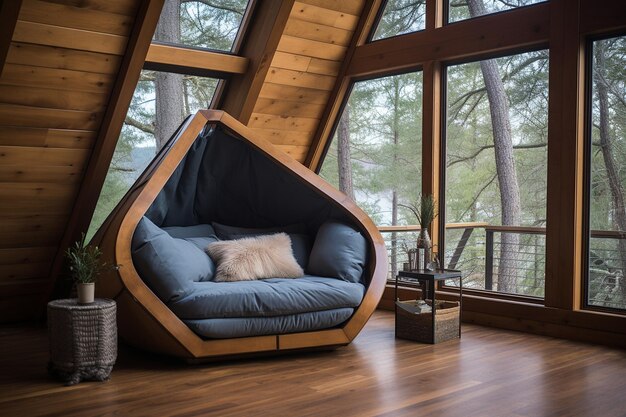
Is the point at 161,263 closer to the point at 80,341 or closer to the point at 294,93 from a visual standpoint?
the point at 80,341

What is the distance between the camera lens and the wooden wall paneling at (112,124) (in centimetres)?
431

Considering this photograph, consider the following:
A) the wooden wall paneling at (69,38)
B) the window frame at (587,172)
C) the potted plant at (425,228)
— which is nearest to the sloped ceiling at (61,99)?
the wooden wall paneling at (69,38)

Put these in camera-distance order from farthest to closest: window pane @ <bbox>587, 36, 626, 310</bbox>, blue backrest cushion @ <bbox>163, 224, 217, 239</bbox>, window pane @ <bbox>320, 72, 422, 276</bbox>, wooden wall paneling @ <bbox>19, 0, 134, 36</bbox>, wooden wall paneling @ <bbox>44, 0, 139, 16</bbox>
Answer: window pane @ <bbox>320, 72, 422, 276</bbox> < blue backrest cushion @ <bbox>163, 224, 217, 239</bbox> < window pane @ <bbox>587, 36, 626, 310</bbox> < wooden wall paneling @ <bbox>44, 0, 139, 16</bbox> < wooden wall paneling @ <bbox>19, 0, 134, 36</bbox>

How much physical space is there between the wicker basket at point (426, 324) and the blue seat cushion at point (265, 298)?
0.44 meters

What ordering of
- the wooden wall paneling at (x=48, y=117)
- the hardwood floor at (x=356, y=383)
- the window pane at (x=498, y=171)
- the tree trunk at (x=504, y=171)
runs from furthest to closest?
1. the tree trunk at (x=504, y=171)
2. the window pane at (x=498, y=171)
3. the wooden wall paneling at (x=48, y=117)
4. the hardwood floor at (x=356, y=383)

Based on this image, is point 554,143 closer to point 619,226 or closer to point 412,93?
point 619,226

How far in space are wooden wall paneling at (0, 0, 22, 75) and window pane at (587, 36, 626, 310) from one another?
11.2 ft

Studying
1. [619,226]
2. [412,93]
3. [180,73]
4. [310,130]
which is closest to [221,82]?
[180,73]

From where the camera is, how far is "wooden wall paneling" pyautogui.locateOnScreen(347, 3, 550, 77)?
4730 millimetres

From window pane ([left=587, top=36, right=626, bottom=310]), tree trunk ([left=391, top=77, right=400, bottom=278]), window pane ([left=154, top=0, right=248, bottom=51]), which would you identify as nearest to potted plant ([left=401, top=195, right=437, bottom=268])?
tree trunk ([left=391, top=77, right=400, bottom=278])

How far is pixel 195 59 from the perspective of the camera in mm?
5109

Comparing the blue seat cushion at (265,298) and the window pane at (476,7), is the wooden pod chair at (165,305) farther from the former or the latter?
the window pane at (476,7)

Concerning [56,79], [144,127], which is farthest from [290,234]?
[56,79]

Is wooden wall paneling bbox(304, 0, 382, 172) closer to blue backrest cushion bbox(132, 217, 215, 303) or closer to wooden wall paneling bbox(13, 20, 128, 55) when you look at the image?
wooden wall paneling bbox(13, 20, 128, 55)
